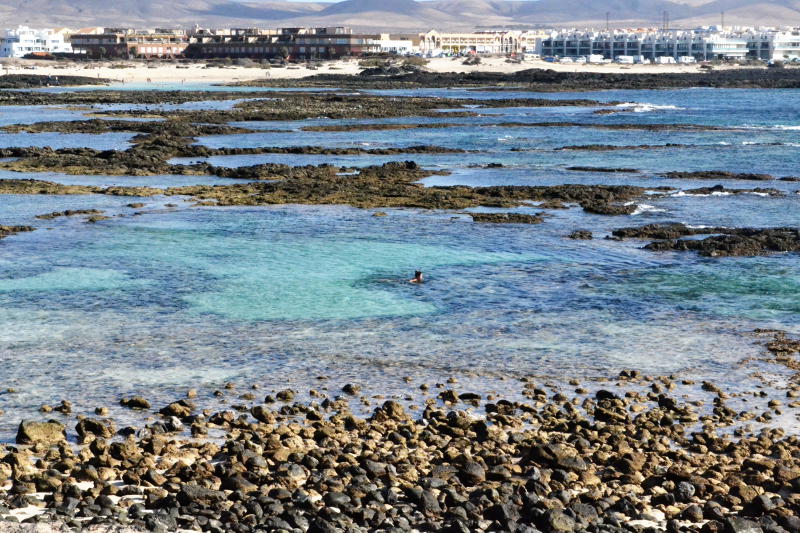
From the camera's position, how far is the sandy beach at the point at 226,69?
116938 millimetres

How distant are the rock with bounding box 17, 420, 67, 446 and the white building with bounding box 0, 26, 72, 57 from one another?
509 feet

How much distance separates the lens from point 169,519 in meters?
9.70

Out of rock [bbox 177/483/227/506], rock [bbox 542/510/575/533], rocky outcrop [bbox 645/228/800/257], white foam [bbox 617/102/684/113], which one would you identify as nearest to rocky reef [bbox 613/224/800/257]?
rocky outcrop [bbox 645/228/800/257]

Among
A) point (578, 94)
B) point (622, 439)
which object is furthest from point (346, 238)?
point (578, 94)

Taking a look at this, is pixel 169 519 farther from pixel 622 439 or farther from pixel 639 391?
pixel 639 391

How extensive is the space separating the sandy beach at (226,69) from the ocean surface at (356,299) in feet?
279

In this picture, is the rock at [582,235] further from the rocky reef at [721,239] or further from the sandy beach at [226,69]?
the sandy beach at [226,69]

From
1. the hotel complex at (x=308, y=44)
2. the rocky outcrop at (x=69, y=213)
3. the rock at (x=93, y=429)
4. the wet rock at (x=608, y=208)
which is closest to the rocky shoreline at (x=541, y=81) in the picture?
the hotel complex at (x=308, y=44)

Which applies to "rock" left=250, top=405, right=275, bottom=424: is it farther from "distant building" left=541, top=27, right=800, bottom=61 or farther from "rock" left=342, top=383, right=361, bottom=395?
"distant building" left=541, top=27, right=800, bottom=61

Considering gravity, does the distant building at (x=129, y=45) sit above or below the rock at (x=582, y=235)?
above

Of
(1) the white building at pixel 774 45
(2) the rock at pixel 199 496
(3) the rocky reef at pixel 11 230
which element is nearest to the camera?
(2) the rock at pixel 199 496

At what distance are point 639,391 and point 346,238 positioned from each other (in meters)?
12.0

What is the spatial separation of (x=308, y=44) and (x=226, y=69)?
87.0 feet

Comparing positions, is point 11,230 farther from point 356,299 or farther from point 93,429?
point 93,429
